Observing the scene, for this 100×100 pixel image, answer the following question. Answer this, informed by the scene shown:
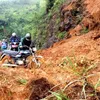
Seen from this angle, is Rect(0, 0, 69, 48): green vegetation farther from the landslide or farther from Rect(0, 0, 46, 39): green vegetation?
the landslide

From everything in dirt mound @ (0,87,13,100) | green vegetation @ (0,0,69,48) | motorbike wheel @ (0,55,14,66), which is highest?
Result: green vegetation @ (0,0,69,48)

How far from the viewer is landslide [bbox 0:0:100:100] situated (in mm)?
4459

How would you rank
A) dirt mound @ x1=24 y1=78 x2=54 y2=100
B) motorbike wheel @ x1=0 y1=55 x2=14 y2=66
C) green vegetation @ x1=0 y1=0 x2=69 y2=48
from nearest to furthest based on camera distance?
dirt mound @ x1=24 y1=78 x2=54 y2=100
motorbike wheel @ x1=0 y1=55 x2=14 y2=66
green vegetation @ x1=0 y1=0 x2=69 y2=48

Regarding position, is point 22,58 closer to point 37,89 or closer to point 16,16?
point 37,89

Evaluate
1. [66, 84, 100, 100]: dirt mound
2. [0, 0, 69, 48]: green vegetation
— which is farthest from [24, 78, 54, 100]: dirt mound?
[0, 0, 69, 48]: green vegetation

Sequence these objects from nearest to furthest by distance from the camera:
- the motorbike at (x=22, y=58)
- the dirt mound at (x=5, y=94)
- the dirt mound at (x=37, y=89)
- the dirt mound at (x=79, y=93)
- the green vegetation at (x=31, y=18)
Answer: the dirt mound at (x=79, y=93) < the dirt mound at (x=37, y=89) < the dirt mound at (x=5, y=94) < the motorbike at (x=22, y=58) < the green vegetation at (x=31, y=18)

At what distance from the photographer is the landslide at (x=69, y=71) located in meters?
4.46

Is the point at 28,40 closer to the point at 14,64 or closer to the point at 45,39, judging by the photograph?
the point at 14,64

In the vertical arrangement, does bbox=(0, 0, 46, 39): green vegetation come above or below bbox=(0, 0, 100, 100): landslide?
above

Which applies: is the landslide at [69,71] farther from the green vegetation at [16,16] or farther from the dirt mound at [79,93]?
the green vegetation at [16,16]

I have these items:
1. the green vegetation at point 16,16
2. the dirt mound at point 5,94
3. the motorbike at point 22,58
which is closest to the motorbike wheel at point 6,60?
the motorbike at point 22,58

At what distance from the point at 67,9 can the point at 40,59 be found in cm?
804

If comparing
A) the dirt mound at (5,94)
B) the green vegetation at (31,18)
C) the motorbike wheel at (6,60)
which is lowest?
the dirt mound at (5,94)

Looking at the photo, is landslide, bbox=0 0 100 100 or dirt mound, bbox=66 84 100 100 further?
landslide, bbox=0 0 100 100
